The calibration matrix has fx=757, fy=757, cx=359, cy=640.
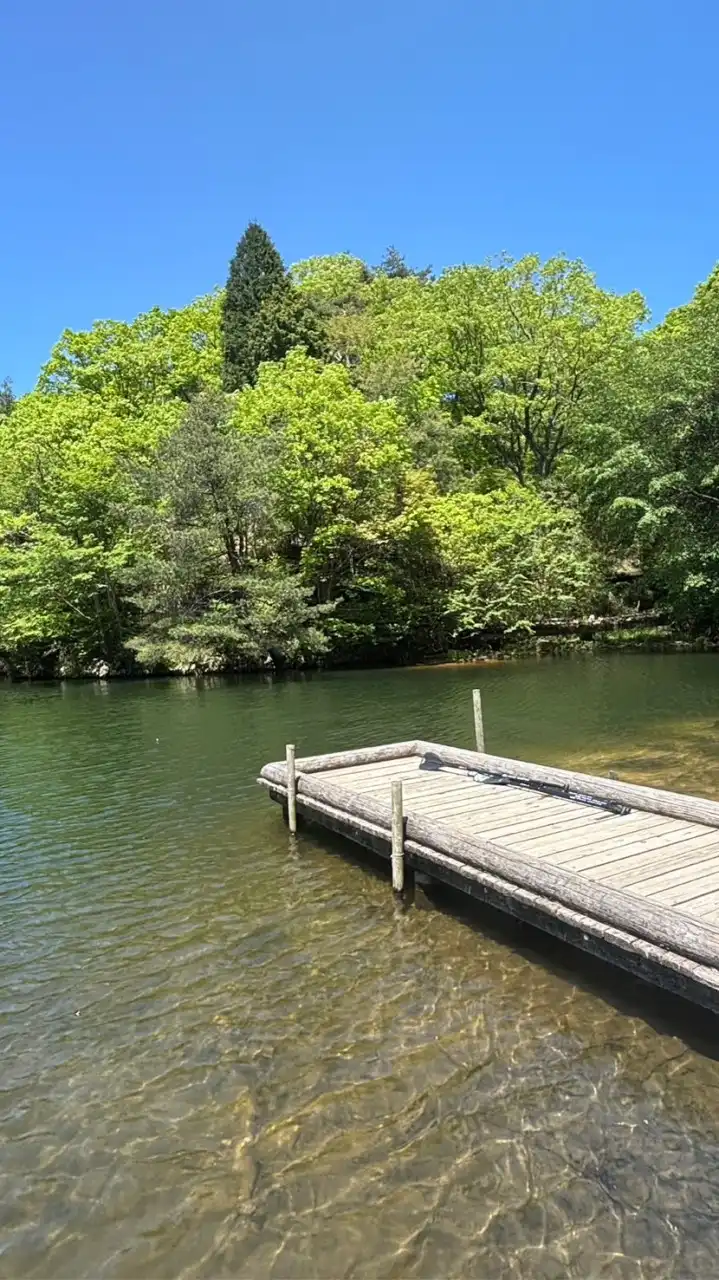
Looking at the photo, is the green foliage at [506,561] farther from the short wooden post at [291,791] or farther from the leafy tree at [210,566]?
the short wooden post at [291,791]

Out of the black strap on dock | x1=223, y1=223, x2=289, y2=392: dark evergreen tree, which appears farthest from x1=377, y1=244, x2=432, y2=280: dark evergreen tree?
the black strap on dock

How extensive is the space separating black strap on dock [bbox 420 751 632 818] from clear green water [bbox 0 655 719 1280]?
2.07m

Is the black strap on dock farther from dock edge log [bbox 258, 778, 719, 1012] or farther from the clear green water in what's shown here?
dock edge log [bbox 258, 778, 719, 1012]

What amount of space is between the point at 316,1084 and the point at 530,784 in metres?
5.65

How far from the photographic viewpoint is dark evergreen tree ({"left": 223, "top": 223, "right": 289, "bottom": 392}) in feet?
153

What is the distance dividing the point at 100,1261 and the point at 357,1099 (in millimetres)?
1729

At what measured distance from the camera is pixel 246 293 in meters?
50.3

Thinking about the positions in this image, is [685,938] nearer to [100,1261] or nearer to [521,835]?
[521,835]

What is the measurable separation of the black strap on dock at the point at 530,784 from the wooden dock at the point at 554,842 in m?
0.02

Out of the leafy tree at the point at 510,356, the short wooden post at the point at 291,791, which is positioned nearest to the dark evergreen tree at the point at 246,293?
the leafy tree at the point at 510,356

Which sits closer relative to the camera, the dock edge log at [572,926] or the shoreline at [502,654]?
the dock edge log at [572,926]

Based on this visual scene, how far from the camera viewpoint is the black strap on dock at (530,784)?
29.0 ft

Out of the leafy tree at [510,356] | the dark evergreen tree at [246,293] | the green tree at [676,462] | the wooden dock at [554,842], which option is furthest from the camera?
the dark evergreen tree at [246,293]

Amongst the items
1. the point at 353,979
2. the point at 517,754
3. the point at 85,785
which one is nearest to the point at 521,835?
the point at 353,979
